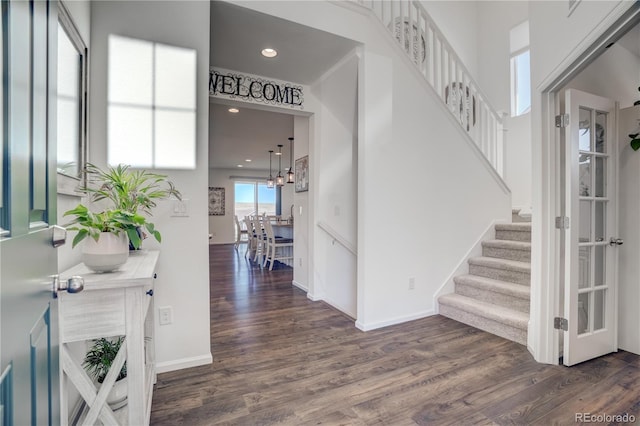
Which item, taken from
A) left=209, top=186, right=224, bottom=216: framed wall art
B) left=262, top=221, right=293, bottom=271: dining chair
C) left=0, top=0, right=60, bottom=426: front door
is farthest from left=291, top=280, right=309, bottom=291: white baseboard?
left=209, top=186, right=224, bottom=216: framed wall art

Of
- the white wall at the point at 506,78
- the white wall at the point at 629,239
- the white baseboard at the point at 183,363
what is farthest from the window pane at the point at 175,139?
the white wall at the point at 506,78

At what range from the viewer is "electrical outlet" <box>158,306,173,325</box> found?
7.23 feet

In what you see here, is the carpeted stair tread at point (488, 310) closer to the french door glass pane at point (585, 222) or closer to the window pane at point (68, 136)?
the french door glass pane at point (585, 222)

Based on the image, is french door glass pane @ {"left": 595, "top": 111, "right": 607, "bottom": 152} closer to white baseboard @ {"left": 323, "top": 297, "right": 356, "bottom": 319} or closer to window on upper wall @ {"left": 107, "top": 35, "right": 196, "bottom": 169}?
white baseboard @ {"left": 323, "top": 297, "right": 356, "bottom": 319}

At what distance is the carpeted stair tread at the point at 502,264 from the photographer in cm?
307

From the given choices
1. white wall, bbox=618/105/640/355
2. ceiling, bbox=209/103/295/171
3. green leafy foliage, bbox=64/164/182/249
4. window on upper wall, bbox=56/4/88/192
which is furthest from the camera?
ceiling, bbox=209/103/295/171

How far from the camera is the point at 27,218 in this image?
24.6 inches

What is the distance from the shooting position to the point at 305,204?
4.39 metres

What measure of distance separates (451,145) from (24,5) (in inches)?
140

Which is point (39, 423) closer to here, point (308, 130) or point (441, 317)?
point (441, 317)

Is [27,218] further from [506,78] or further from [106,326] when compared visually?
[506,78]

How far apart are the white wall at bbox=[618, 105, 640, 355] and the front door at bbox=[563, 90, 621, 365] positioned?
4.0 inches

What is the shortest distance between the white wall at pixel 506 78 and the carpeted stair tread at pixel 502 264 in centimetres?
178

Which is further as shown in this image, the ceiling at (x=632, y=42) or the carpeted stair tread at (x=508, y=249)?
the carpeted stair tread at (x=508, y=249)
